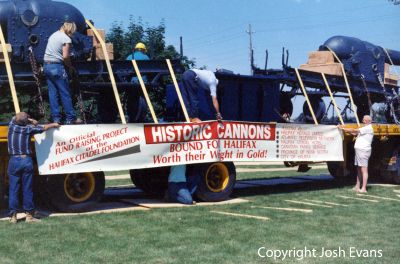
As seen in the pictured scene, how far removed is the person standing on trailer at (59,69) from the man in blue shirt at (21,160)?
2.71 ft

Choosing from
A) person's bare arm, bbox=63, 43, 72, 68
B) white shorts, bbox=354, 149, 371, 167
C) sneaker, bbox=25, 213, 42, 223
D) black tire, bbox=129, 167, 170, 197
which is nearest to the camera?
sneaker, bbox=25, 213, 42, 223

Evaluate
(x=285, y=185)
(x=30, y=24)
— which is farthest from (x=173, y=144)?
(x=285, y=185)

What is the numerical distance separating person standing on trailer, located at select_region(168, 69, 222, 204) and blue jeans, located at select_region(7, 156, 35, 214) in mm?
2739

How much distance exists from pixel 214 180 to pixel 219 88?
188cm

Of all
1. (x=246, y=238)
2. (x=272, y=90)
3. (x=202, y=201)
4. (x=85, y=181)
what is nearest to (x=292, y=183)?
(x=272, y=90)

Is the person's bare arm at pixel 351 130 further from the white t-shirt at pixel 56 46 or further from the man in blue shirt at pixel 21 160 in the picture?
the man in blue shirt at pixel 21 160

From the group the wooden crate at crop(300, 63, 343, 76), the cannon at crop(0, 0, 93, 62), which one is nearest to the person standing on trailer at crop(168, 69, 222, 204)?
the cannon at crop(0, 0, 93, 62)

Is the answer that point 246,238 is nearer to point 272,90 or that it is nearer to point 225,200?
point 225,200

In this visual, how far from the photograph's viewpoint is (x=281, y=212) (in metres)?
9.86

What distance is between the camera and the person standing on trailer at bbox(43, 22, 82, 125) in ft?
32.1

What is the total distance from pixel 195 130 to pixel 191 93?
75cm

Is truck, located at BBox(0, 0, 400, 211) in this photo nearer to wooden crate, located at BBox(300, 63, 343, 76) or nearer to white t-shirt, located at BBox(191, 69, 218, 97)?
wooden crate, located at BBox(300, 63, 343, 76)

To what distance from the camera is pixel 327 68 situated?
48.5ft

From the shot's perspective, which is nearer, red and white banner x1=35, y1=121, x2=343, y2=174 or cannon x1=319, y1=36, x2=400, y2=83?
red and white banner x1=35, y1=121, x2=343, y2=174
